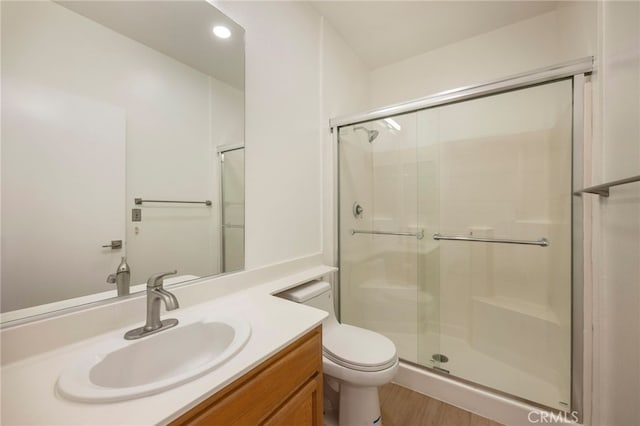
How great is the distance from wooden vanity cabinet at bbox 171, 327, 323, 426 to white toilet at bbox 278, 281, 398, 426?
317 millimetres

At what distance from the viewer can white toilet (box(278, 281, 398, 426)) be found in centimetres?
116

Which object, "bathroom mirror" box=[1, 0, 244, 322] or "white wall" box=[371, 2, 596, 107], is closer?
"bathroom mirror" box=[1, 0, 244, 322]

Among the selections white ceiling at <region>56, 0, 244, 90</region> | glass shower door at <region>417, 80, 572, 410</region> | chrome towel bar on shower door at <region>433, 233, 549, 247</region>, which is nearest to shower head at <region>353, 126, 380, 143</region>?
glass shower door at <region>417, 80, 572, 410</region>

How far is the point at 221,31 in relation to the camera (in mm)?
1174

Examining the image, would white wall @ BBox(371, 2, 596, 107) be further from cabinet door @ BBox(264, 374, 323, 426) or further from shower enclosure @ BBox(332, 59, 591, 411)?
cabinet door @ BBox(264, 374, 323, 426)

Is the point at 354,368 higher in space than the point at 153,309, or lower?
lower

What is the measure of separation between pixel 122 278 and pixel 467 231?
224 centimetres

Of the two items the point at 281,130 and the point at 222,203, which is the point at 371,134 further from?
the point at 222,203

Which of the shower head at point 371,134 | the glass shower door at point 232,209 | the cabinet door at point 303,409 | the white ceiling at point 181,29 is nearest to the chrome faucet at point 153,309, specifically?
the glass shower door at point 232,209

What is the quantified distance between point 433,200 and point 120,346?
1.98 meters

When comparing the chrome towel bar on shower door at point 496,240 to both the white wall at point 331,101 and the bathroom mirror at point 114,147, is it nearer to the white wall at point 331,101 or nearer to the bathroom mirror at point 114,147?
the white wall at point 331,101

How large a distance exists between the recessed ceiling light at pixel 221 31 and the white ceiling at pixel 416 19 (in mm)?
879

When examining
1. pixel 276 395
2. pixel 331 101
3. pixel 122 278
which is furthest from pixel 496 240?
pixel 122 278

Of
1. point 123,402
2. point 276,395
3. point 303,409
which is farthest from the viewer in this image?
point 303,409
